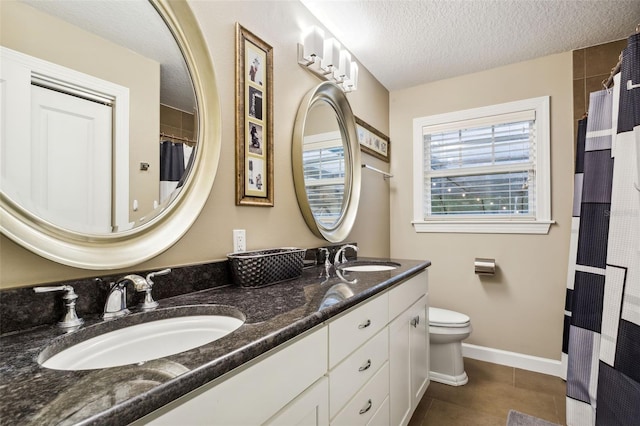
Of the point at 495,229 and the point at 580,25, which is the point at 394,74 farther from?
the point at 495,229

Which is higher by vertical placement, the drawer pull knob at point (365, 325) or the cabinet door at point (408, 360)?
the drawer pull knob at point (365, 325)

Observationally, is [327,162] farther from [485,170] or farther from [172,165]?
[485,170]

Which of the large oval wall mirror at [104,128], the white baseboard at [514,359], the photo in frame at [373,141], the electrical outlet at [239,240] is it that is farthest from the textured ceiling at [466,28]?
the white baseboard at [514,359]

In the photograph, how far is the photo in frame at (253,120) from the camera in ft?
4.72

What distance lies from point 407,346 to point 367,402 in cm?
54

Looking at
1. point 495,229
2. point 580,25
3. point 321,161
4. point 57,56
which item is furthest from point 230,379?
point 580,25

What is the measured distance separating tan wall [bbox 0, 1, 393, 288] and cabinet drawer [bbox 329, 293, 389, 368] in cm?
58

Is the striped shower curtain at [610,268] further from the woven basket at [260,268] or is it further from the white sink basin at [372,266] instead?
the woven basket at [260,268]

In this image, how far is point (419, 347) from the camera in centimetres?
191

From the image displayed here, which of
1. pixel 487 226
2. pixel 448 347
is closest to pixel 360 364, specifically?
pixel 448 347

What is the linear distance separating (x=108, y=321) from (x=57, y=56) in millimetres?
713

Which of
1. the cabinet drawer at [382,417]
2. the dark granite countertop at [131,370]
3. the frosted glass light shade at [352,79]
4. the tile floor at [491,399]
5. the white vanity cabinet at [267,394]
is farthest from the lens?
the frosted glass light shade at [352,79]

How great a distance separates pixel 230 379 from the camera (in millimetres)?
661

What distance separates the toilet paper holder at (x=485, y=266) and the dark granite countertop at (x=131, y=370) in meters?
1.99
